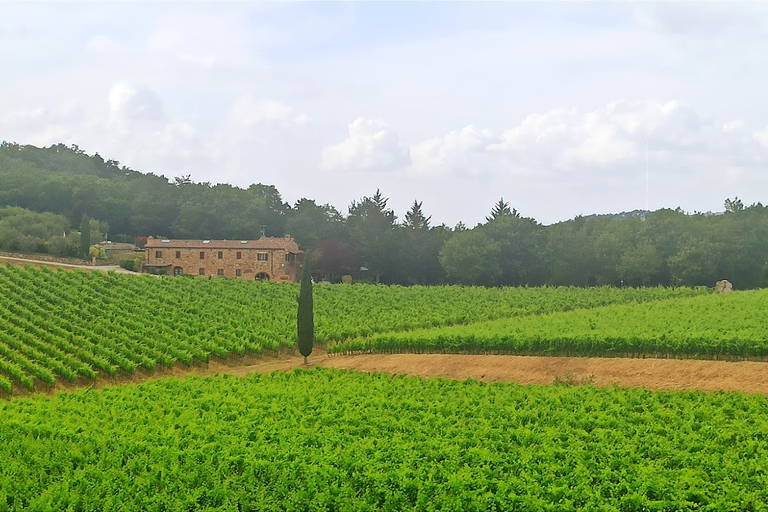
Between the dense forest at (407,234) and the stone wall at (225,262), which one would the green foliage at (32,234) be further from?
the stone wall at (225,262)

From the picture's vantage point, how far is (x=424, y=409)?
21.4 metres

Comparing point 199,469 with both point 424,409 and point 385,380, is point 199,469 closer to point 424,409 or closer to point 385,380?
point 424,409

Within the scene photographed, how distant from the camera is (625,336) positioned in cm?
3203

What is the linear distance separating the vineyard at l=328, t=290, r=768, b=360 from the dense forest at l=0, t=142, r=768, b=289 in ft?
103

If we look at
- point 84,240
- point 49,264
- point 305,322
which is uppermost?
point 84,240

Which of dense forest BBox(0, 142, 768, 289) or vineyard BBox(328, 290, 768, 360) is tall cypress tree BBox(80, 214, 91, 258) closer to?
dense forest BBox(0, 142, 768, 289)

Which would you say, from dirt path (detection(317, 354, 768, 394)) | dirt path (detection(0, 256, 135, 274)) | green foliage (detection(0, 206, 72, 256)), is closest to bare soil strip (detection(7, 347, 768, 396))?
dirt path (detection(317, 354, 768, 394))

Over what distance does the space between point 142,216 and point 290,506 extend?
94.8m

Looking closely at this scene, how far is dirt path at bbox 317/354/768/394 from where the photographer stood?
2648 cm

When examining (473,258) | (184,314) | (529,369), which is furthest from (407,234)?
(529,369)

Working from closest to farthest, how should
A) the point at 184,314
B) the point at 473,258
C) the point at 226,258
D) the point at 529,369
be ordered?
the point at 529,369, the point at 184,314, the point at 473,258, the point at 226,258

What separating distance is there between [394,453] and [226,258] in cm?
Result: 6845

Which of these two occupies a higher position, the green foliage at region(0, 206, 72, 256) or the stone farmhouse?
the green foliage at region(0, 206, 72, 256)

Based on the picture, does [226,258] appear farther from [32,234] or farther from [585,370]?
[585,370]
